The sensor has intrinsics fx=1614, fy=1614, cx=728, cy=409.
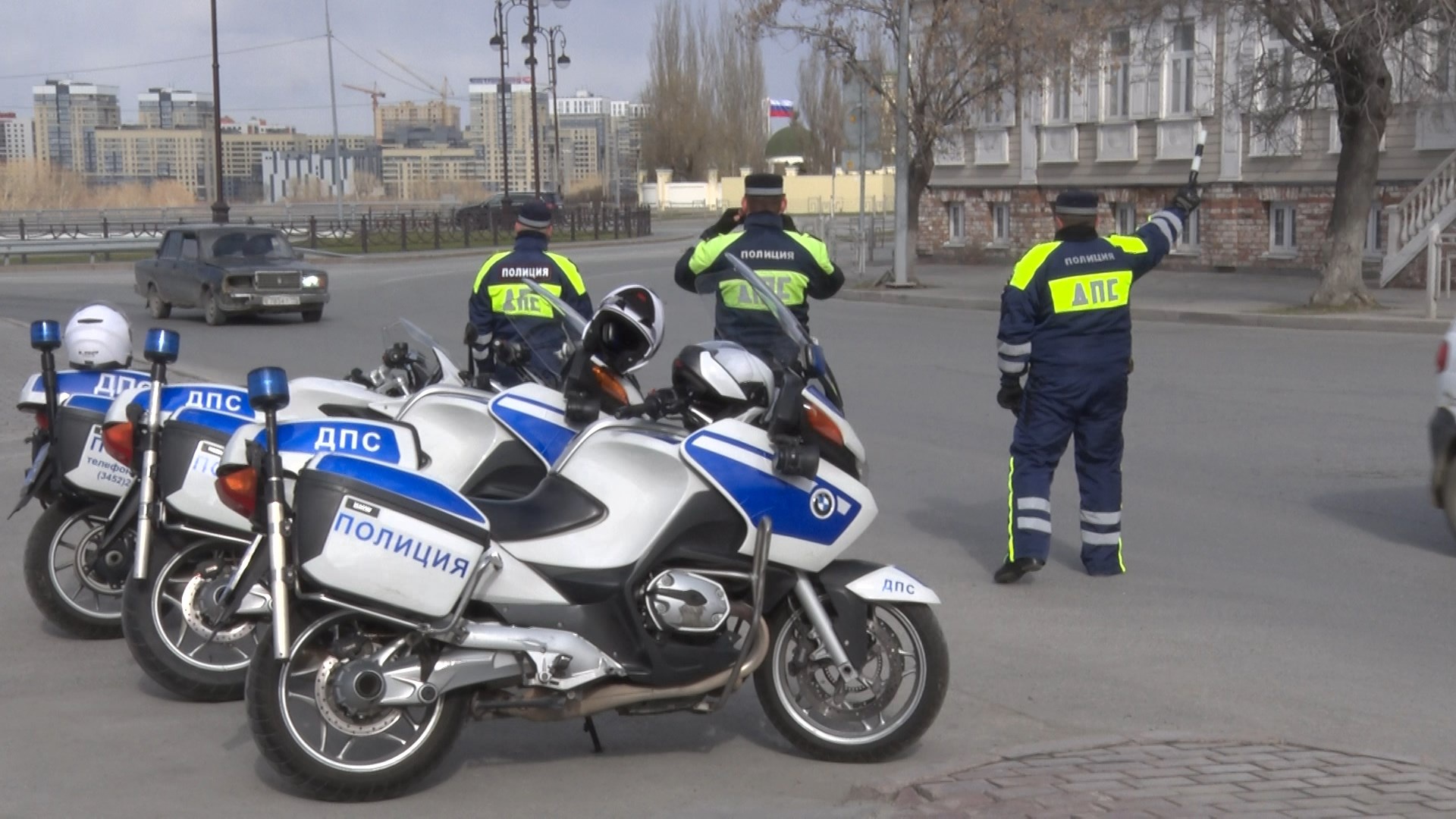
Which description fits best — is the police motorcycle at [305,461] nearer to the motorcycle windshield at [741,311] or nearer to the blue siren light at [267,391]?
the blue siren light at [267,391]

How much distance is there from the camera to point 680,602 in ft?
16.5

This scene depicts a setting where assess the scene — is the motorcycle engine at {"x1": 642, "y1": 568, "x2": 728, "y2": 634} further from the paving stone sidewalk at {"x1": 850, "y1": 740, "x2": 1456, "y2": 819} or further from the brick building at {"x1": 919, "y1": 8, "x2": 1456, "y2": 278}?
the brick building at {"x1": 919, "y1": 8, "x2": 1456, "y2": 278}

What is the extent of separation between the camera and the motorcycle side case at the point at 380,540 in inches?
186

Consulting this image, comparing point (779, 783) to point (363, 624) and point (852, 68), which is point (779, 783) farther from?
point (852, 68)

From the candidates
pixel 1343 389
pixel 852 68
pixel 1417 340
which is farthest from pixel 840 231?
pixel 1343 389

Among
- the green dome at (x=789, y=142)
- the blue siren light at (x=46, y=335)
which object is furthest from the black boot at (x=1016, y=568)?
the green dome at (x=789, y=142)

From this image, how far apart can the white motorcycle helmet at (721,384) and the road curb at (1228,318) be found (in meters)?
16.7

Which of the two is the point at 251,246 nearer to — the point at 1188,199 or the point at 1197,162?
the point at 1197,162

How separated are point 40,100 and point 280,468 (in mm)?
201045

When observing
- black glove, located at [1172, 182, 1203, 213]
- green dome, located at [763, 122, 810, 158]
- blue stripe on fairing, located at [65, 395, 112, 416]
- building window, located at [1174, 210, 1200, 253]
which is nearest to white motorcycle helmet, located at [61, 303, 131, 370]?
blue stripe on fairing, located at [65, 395, 112, 416]

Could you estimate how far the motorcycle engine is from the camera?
504 centimetres

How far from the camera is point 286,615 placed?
470 cm

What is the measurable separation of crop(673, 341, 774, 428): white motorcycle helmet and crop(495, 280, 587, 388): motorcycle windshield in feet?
3.34

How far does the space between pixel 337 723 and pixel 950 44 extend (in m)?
25.7
